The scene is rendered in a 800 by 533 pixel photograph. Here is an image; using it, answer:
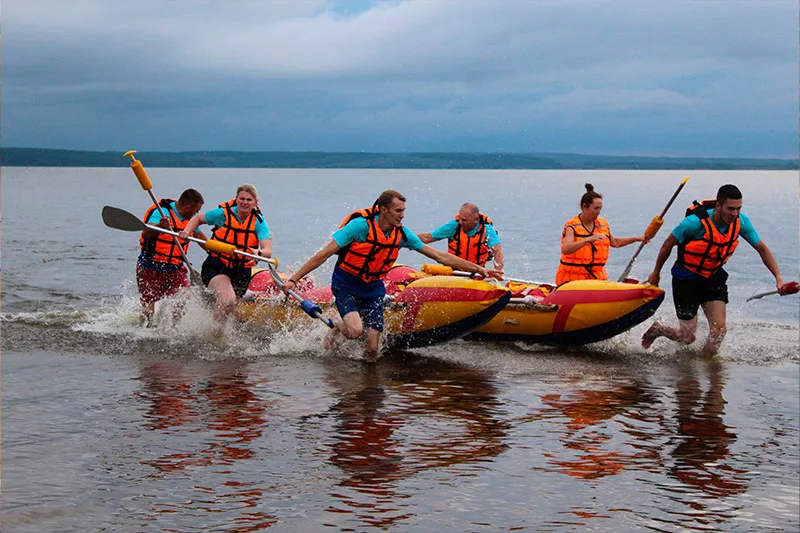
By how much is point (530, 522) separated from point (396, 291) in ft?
18.0

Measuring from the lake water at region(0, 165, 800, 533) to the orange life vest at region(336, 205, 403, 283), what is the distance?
1.00m

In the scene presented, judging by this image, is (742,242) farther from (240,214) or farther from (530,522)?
(530,522)

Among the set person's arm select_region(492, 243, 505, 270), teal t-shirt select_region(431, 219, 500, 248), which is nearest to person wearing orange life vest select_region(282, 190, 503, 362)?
person's arm select_region(492, 243, 505, 270)

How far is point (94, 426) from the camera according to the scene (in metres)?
7.20

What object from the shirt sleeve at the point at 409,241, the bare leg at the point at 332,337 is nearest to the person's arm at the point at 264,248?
the bare leg at the point at 332,337

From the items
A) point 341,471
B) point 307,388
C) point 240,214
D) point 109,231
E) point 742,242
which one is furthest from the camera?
point 109,231

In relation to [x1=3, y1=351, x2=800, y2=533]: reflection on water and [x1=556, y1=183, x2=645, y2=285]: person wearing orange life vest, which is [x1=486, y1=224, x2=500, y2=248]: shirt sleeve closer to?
[x1=556, y1=183, x2=645, y2=285]: person wearing orange life vest

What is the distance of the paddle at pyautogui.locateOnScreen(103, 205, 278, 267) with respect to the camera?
9586mm

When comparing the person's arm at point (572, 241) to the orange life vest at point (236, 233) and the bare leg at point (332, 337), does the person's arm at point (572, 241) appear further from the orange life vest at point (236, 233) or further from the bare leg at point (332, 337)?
the orange life vest at point (236, 233)

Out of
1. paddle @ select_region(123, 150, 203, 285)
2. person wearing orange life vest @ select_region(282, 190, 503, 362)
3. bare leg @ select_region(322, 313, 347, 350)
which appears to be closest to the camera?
person wearing orange life vest @ select_region(282, 190, 503, 362)

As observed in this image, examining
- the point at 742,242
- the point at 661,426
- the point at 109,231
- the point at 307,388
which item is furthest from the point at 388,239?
the point at 109,231

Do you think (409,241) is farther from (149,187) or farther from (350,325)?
(149,187)

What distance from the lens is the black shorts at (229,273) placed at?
33.7ft

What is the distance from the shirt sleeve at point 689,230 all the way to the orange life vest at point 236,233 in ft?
13.6
